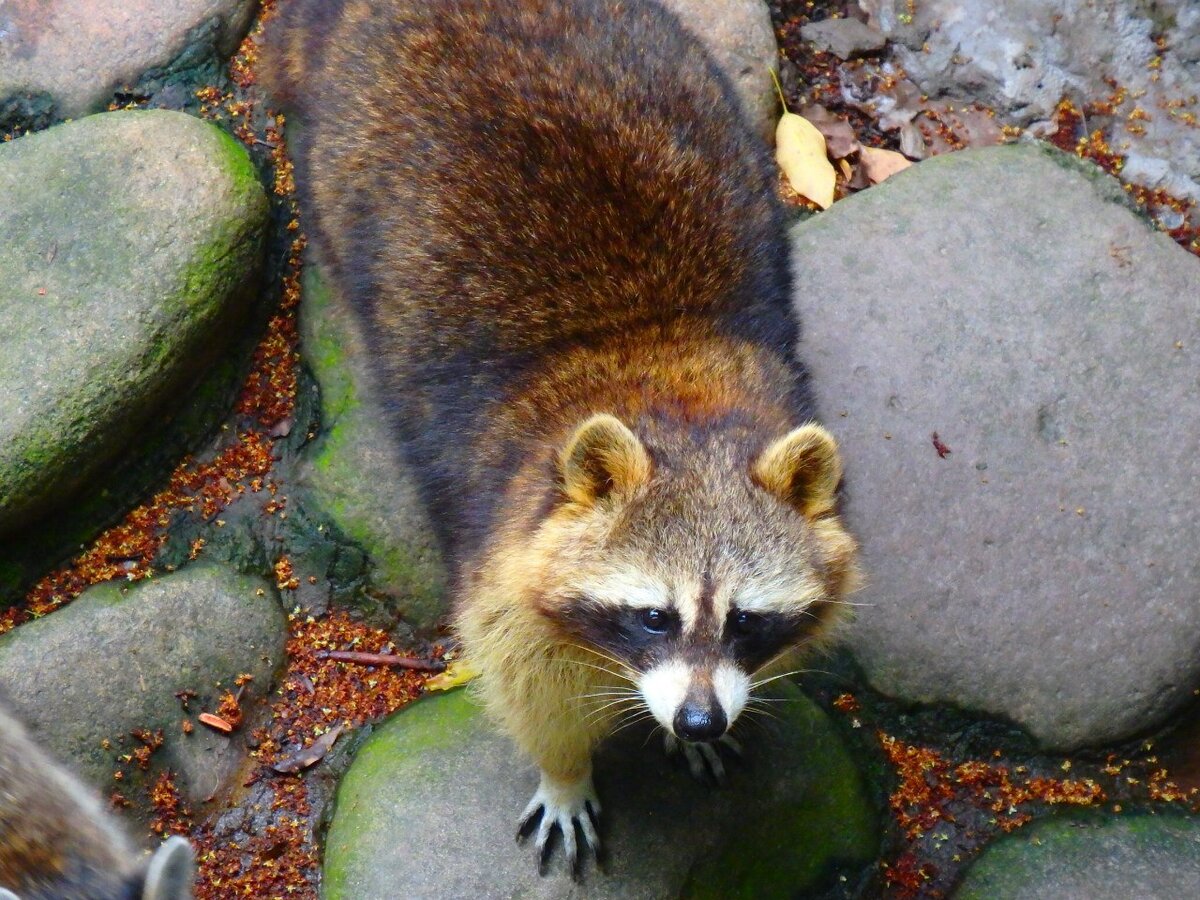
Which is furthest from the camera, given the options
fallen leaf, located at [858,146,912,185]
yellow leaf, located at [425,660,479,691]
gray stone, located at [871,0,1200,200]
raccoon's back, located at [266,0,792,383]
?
fallen leaf, located at [858,146,912,185]

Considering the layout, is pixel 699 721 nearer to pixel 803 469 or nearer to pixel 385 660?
pixel 803 469

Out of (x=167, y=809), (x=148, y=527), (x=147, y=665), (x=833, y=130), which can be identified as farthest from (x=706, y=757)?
(x=833, y=130)

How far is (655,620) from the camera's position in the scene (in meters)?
3.34

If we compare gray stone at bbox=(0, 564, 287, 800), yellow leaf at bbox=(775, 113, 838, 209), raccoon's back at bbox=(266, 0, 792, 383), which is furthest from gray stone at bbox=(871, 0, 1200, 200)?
gray stone at bbox=(0, 564, 287, 800)

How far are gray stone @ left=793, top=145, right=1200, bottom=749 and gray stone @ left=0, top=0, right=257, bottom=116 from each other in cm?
268

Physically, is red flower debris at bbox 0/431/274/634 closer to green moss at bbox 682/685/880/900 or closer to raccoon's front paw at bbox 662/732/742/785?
raccoon's front paw at bbox 662/732/742/785

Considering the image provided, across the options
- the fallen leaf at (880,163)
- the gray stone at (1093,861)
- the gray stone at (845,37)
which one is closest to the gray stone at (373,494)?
the gray stone at (1093,861)

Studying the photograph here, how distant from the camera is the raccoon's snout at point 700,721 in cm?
320

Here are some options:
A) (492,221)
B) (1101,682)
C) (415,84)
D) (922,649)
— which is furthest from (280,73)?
(1101,682)

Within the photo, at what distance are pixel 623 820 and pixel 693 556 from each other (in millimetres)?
1320

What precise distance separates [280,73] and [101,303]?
1.20 metres

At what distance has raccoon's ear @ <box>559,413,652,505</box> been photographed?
334 centimetres

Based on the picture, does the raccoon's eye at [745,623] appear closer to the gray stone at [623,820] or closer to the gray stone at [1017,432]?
the gray stone at [623,820]

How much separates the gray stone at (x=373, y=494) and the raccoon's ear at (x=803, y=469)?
1.62 m
